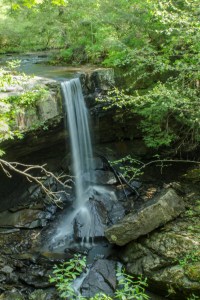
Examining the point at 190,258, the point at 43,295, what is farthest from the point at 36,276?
the point at 190,258

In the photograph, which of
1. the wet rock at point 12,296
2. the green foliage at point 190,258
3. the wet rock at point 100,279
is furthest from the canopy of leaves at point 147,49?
the wet rock at point 12,296

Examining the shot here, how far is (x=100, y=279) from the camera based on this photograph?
19.4ft

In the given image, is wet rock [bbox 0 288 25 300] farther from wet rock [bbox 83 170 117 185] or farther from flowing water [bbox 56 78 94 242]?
wet rock [bbox 83 170 117 185]

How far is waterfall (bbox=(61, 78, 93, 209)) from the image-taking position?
830cm

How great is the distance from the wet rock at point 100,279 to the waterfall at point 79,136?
2647 millimetres

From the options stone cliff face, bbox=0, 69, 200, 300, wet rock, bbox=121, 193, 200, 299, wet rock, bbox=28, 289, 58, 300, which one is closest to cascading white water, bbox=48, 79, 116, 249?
stone cliff face, bbox=0, 69, 200, 300

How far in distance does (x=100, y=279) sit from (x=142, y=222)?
145 centimetres

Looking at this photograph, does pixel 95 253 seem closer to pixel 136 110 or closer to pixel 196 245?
pixel 196 245

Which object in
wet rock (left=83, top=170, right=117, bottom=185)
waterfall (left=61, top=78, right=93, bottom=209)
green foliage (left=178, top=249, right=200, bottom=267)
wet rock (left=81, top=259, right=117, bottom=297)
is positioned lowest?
wet rock (left=81, top=259, right=117, bottom=297)

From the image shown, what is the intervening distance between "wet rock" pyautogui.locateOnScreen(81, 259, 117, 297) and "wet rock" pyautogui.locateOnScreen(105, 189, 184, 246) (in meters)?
0.56

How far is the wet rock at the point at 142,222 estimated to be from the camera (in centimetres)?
642

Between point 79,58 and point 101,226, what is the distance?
663 centimetres

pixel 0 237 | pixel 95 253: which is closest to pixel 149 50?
pixel 95 253

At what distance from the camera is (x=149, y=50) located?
24.6ft
